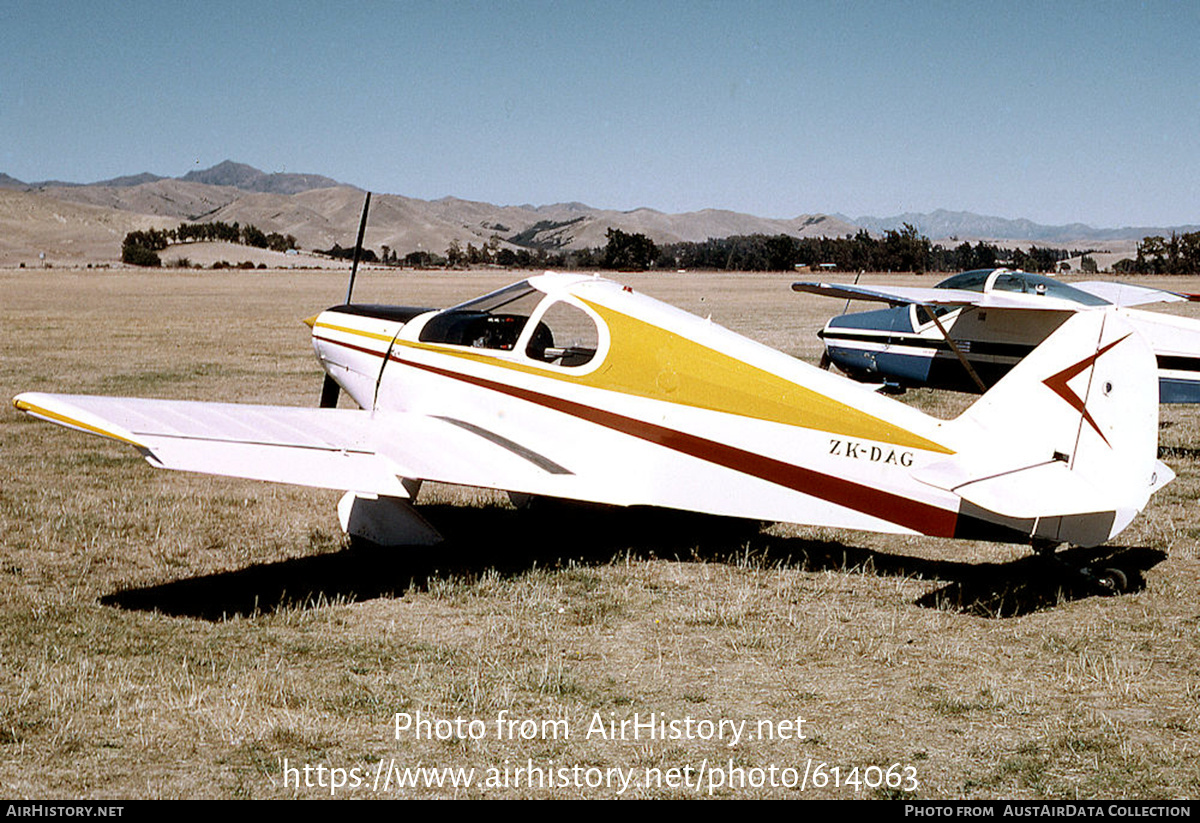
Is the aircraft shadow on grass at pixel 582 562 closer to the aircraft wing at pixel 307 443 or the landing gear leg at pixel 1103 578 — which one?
the landing gear leg at pixel 1103 578

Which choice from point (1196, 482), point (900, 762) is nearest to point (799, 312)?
point (1196, 482)

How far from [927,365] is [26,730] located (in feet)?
37.1

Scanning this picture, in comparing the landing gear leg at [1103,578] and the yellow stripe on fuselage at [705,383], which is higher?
the yellow stripe on fuselage at [705,383]

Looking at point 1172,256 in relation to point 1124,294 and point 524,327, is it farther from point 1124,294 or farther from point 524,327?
point 524,327

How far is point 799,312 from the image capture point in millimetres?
35969

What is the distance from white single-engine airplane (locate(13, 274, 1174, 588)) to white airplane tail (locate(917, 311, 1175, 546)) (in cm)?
1

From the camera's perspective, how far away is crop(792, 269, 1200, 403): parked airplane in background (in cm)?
1081

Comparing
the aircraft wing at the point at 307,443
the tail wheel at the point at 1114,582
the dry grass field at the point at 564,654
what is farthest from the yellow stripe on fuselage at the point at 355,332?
the tail wheel at the point at 1114,582

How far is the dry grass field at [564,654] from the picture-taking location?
4305 mm

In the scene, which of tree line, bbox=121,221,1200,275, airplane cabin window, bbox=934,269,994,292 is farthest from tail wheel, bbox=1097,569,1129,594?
tree line, bbox=121,221,1200,275

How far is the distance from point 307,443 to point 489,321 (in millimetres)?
1781

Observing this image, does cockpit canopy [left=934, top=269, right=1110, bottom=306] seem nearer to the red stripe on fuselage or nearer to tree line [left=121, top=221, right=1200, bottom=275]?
the red stripe on fuselage

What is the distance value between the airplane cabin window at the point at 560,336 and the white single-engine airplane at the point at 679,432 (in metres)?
0.01
